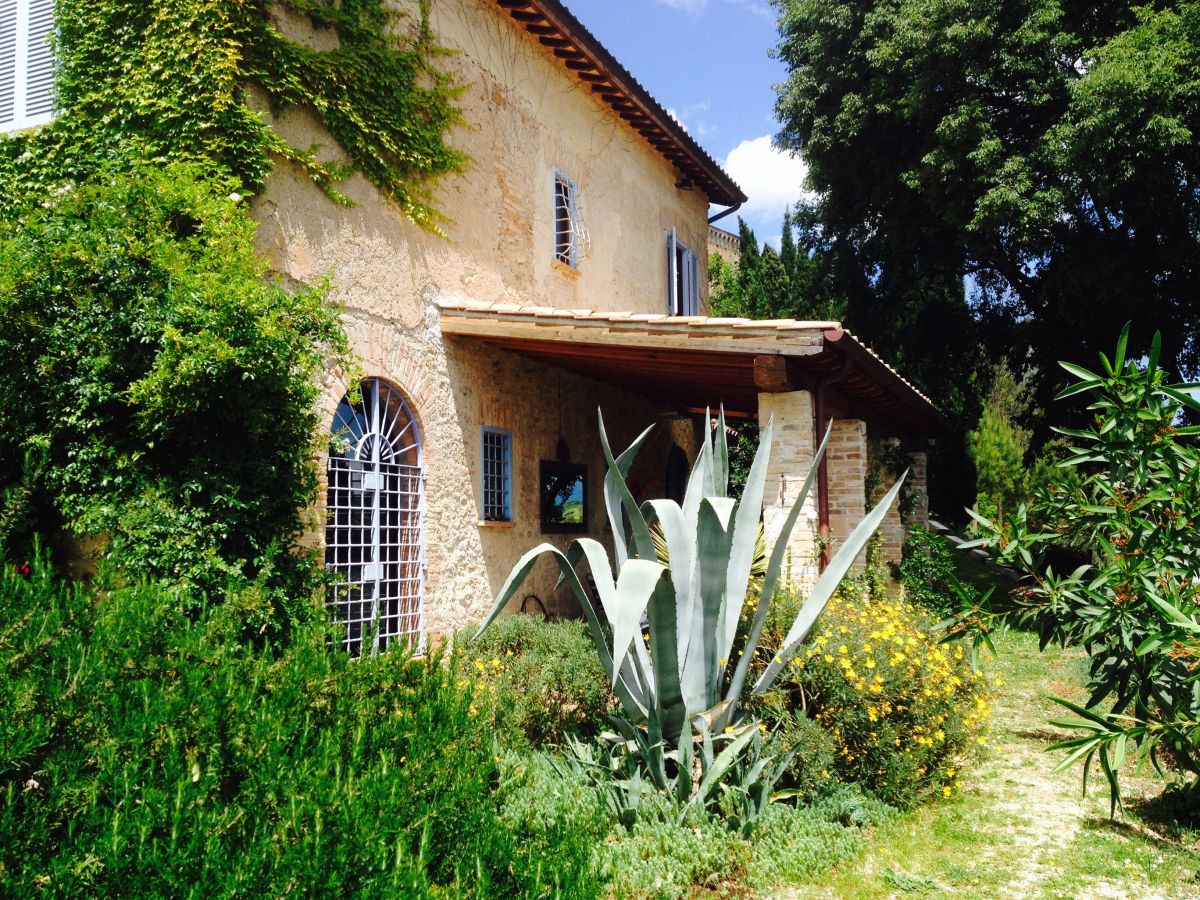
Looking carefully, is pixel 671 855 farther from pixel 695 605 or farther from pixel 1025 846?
pixel 1025 846

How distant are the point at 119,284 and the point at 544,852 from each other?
401 cm

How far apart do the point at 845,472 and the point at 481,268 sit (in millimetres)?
4191

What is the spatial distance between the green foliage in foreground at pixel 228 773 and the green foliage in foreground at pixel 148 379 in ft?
6.00

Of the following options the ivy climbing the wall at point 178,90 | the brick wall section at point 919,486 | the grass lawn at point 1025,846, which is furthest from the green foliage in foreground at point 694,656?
the brick wall section at point 919,486

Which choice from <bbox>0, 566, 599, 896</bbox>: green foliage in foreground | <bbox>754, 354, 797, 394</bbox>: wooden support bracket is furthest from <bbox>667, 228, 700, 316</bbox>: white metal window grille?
<bbox>0, 566, 599, 896</bbox>: green foliage in foreground

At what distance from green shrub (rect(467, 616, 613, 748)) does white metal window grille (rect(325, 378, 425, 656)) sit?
1.02 meters

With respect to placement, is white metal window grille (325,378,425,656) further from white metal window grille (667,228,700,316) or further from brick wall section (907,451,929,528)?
brick wall section (907,451,929,528)

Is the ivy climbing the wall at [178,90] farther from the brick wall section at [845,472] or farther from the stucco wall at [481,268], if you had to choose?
the brick wall section at [845,472]

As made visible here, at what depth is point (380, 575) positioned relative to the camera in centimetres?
659

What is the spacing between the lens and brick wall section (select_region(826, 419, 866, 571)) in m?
8.71

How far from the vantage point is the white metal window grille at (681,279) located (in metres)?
12.2

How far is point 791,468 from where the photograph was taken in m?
6.91

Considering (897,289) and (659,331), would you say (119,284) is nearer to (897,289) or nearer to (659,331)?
(659,331)

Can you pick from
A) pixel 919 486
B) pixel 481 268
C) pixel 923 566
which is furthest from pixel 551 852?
pixel 919 486
